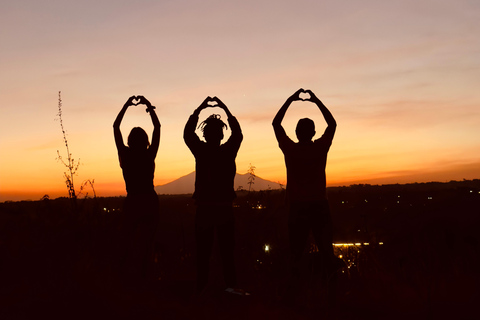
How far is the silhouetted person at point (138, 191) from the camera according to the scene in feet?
21.9

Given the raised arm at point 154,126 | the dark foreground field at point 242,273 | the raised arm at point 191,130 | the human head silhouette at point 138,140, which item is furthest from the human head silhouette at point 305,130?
the human head silhouette at point 138,140

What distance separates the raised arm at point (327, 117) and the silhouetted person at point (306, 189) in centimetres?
5

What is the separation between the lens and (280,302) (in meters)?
6.43

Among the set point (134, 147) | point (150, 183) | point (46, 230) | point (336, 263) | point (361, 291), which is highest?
point (134, 147)

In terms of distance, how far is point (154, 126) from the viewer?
22.6 feet

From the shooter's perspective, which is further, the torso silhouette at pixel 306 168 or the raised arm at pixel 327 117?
the raised arm at pixel 327 117

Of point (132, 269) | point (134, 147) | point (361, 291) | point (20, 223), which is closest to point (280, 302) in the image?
point (361, 291)

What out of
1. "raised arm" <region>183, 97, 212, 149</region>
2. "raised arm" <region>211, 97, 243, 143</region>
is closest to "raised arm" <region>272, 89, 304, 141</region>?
"raised arm" <region>211, 97, 243, 143</region>

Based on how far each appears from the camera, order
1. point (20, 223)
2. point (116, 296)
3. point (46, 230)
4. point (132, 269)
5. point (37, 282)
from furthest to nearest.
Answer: point (20, 223)
point (46, 230)
point (132, 269)
point (37, 282)
point (116, 296)

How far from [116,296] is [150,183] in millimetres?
1450

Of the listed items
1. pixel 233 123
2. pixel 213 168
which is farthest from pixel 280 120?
pixel 213 168

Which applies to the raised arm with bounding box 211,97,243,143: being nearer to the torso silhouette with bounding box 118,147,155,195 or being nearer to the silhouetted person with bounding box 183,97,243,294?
the silhouetted person with bounding box 183,97,243,294

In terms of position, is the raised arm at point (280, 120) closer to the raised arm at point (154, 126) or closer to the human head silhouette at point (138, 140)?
the raised arm at point (154, 126)

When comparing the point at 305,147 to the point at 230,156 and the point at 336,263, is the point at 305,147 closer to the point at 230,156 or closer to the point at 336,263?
the point at 230,156
